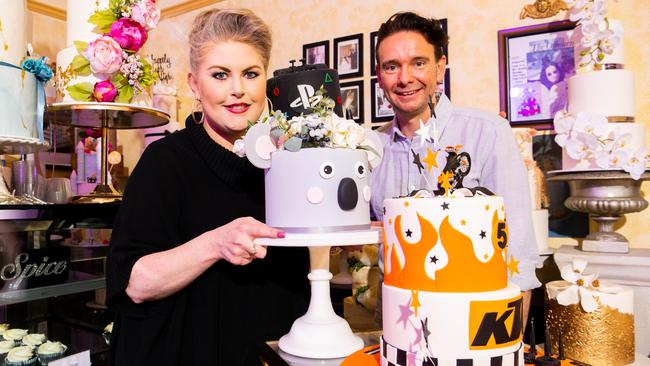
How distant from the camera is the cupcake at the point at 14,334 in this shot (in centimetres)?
152

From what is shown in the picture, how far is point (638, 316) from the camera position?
6.20 ft

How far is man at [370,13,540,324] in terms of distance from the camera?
1.76 m

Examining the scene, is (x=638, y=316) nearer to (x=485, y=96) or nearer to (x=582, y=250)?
(x=582, y=250)

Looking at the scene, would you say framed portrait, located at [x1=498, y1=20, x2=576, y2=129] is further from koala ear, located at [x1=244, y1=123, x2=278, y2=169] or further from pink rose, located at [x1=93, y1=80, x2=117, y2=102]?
pink rose, located at [x1=93, y1=80, x2=117, y2=102]

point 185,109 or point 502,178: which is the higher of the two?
point 185,109

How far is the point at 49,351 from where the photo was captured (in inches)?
60.4

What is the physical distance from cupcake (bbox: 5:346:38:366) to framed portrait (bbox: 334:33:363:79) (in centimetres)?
232

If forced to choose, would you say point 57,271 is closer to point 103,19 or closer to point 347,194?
point 103,19

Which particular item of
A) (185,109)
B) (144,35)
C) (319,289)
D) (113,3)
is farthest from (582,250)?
(185,109)

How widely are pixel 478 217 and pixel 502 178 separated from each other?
3.50 ft

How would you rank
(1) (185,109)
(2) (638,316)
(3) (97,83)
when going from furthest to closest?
(1) (185,109)
(2) (638,316)
(3) (97,83)

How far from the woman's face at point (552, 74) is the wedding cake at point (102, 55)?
2039 mm

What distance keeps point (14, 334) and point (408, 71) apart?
1.77 metres

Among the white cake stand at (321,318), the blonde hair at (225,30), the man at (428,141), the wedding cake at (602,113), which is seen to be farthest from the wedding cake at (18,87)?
the wedding cake at (602,113)
